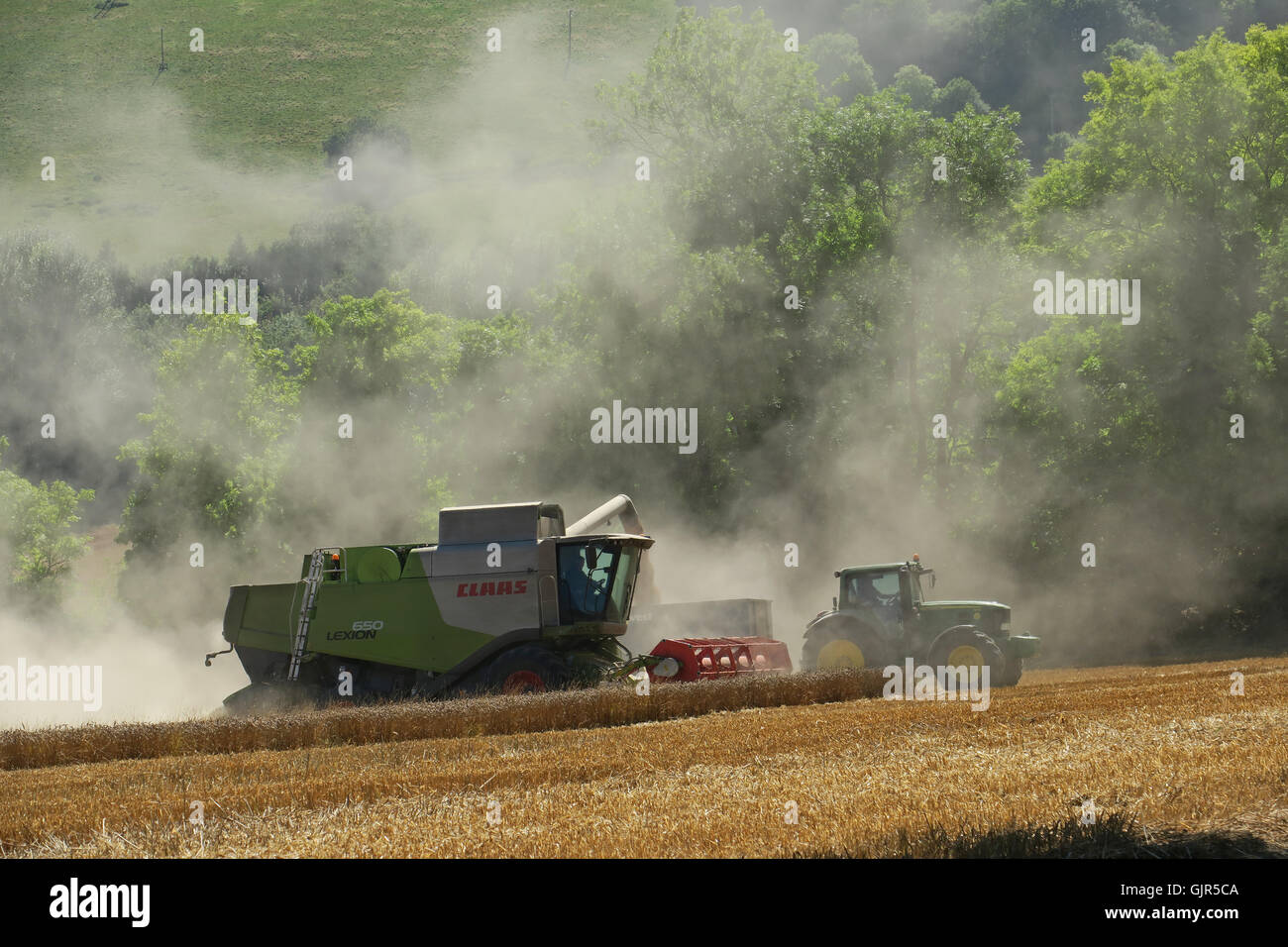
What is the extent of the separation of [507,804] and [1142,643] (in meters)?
23.2

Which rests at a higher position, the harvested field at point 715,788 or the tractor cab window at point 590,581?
the tractor cab window at point 590,581

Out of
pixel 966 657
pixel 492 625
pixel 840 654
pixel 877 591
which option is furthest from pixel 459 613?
pixel 966 657

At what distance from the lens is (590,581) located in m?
16.7

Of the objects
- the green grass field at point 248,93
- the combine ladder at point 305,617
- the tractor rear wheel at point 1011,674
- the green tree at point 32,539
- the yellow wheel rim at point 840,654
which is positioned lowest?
the tractor rear wheel at point 1011,674

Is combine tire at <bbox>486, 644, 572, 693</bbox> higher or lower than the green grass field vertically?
lower

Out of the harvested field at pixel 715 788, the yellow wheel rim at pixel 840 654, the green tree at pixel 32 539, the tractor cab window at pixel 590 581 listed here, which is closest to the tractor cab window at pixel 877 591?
the yellow wheel rim at pixel 840 654

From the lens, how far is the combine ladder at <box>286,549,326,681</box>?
1714cm

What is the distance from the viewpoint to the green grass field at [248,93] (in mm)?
125250

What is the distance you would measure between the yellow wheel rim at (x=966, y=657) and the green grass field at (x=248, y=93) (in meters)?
114

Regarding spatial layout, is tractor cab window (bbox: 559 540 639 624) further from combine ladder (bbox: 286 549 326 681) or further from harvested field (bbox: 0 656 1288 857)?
combine ladder (bbox: 286 549 326 681)

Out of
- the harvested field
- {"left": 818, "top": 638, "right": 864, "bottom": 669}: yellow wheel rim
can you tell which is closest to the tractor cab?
A: {"left": 818, "top": 638, "right": 864, "bottom": 669}: yellow wheel rim

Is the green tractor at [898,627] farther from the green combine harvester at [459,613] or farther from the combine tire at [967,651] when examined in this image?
the green combine harvester at [459,613]

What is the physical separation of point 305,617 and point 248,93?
462 ft

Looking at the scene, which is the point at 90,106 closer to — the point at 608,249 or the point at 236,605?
the point at 608,249
